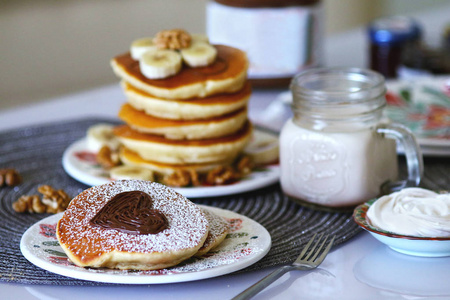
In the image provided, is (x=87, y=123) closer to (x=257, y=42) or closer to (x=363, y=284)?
(x=257, y=42)

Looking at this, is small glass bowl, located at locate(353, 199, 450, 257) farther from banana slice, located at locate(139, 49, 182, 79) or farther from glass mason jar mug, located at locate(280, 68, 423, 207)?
banana slice, located at locate(139, 49, 182, 79)

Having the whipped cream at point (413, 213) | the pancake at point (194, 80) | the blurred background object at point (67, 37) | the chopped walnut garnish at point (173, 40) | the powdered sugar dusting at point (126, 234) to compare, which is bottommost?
the blurred background object at point (67, 37)

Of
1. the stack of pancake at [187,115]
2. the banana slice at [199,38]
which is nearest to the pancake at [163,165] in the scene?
the stack of pancake at [187,115]

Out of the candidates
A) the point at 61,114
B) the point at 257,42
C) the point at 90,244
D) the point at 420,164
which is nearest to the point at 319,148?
the point at 420,164

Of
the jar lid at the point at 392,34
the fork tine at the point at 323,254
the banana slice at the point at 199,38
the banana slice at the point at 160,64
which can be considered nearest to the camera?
the fork tine at the point at 323,254

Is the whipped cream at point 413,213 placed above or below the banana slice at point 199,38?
below

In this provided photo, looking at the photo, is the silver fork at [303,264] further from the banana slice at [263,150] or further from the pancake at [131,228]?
the banana slice at [263,150]

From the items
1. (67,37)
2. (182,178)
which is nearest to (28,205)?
(182,178)
